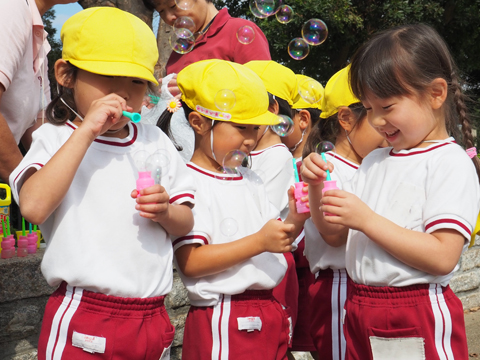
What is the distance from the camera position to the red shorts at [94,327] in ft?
6.10

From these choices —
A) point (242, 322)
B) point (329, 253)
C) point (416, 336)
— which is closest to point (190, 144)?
point (329, 253)

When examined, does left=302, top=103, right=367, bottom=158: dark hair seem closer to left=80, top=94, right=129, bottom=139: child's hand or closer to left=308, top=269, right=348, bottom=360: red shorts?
left=308, top=269, right=348, bottom=360: red shorts

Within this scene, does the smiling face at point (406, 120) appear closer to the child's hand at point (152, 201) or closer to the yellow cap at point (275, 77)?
the child's hand at point (152, 201)

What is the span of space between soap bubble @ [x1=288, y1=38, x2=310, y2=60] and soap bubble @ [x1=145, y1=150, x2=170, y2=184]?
1.89 meters

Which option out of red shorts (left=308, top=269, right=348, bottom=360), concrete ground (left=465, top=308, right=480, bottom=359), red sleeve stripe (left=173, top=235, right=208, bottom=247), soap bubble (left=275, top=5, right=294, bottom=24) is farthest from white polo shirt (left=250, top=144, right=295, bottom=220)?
concrete ground (left=465, top=308, right=480, bottom=359)

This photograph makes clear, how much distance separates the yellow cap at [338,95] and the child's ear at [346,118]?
5 centimetres

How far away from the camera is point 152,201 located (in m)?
1.82

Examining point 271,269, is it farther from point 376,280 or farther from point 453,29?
point 453,29

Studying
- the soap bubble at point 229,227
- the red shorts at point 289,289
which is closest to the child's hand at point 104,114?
the soap bubble at point 229,227

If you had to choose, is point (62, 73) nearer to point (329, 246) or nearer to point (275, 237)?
point (275, 237)

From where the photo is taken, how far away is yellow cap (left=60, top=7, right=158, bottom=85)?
193 centimetres

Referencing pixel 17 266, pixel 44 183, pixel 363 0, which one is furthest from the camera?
pixel 363 0

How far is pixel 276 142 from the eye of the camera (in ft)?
10.7

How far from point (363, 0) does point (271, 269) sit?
828 cm
